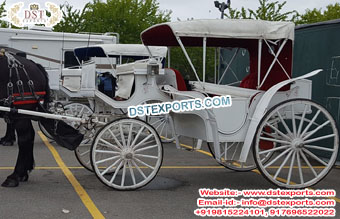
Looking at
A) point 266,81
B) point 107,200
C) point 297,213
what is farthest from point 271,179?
point 107,200

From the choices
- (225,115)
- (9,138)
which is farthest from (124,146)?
(9,138)

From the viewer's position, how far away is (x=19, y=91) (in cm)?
689

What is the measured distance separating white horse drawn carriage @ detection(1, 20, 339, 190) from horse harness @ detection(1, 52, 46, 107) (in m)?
0.49

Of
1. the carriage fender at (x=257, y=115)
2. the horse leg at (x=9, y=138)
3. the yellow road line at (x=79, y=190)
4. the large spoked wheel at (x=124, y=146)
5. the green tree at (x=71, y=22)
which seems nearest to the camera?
the yellow road line at (x=79, y=190)

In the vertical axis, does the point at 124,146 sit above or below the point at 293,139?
below

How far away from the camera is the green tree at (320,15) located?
35156mm

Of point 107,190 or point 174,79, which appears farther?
point 174,79

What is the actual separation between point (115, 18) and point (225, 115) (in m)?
24.8

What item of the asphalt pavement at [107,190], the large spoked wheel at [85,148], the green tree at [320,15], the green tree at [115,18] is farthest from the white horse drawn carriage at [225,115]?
the green tree at [320,15]

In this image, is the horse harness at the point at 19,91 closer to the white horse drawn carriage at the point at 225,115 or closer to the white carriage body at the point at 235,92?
the white horse drawn carriage at the point at 225,115

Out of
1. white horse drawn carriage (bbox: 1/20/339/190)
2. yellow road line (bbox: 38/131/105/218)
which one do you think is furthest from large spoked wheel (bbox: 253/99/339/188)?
yellow road line (bbox: 38/131/105/218)

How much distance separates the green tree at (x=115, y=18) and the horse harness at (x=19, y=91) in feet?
72.2

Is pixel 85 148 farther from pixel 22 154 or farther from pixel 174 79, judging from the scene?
pixel 174 79

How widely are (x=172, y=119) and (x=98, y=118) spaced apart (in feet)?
3.38
